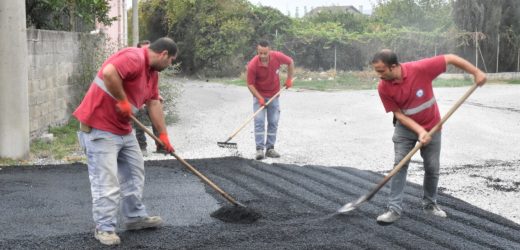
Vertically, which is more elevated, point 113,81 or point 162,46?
point 162,46

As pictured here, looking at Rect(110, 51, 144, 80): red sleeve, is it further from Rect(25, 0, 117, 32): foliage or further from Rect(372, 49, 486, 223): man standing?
Rect(25, 0, 117, 32): foliage

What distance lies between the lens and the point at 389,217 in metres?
5.43

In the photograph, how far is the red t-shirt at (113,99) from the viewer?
15.0 feet

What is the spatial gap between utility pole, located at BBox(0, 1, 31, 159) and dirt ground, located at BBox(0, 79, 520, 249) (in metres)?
0.63

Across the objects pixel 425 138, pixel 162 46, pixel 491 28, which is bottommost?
pixel 425 138

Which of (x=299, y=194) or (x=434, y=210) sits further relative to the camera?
(x=299, y=194)

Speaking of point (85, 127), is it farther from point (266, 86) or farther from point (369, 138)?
point (369, 138)

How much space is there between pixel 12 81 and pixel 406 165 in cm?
510

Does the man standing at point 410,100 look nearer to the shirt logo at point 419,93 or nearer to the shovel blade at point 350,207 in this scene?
the shirt logo at point 419,93

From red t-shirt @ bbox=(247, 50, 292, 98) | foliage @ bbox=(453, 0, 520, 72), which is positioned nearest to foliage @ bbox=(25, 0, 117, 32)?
red t-shirt @ bbox=(247, 50, 292, 98)

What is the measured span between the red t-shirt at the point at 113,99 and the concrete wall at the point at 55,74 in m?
5.28

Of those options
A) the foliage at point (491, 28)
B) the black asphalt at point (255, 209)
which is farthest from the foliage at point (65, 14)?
the foliage at point (491, 28)

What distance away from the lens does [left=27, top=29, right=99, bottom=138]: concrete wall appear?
9789 mm

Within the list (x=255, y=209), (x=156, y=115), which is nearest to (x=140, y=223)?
(x=156, y=115)
